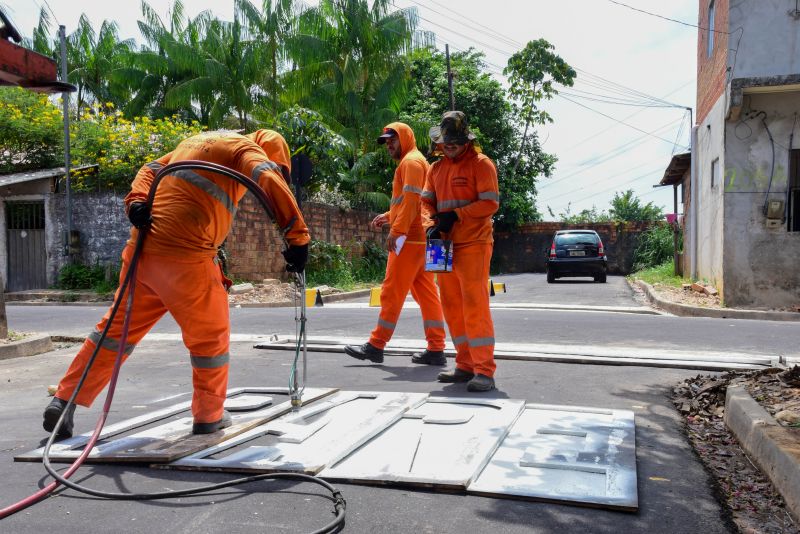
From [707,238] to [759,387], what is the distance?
34.6 ft

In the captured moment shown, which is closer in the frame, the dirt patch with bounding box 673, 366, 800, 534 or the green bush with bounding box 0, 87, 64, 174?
the dirt patch with bounding box 673, 366, 800, 534

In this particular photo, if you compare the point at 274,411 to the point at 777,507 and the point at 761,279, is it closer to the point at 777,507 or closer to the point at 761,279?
the point at 777,507

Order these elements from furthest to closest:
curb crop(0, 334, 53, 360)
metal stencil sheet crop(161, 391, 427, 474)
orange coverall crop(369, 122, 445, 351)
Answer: curb crop(0, 334, 53, 360) < orange coverall crop(369, 122, 445, 351) < metal stencil sheet crop(161, 391, 427, 474)

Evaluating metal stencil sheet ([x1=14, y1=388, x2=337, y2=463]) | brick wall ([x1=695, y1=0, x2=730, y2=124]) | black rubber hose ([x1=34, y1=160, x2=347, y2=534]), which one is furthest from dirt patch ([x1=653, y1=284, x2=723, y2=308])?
black rubber hose ([x1=34, y1=160, x2=347, y2=534])

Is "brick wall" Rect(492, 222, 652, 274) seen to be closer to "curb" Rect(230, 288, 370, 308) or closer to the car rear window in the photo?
the car rear window

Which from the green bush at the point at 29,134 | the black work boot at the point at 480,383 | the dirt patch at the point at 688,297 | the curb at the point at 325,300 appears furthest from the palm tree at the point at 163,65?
the black work boot at the point at 480,383

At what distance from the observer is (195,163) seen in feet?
11.4

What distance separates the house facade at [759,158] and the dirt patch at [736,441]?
7.44 metres

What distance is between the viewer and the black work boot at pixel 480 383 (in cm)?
492

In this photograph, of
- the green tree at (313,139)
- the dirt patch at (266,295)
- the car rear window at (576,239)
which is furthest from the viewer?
the car rear window at (576,239)

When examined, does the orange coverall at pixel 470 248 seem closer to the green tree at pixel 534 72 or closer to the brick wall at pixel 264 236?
the brick wall at pixel 264 236

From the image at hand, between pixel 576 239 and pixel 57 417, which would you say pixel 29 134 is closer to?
pixel 576 239

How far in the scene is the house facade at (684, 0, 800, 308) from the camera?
1168cm

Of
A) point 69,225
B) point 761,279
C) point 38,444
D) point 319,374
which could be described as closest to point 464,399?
point 319,374
